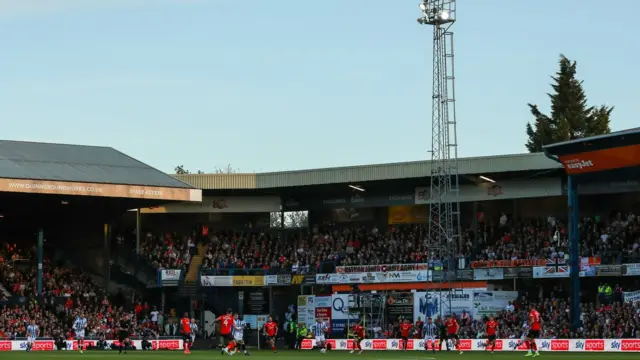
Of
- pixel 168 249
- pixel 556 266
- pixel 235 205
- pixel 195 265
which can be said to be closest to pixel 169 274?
pixel 168 249

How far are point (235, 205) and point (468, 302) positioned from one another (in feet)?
65.8

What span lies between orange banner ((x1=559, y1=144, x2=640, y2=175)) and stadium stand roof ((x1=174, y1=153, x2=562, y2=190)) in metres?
4.50

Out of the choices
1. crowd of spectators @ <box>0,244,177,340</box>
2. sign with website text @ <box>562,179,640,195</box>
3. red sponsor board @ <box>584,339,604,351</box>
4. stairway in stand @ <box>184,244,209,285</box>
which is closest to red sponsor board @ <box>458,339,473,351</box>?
red sponsor board @ <box>584,339,604,351</box>

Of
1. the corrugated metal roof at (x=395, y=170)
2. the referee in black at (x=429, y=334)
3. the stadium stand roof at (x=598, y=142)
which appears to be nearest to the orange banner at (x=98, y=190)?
the corrugated metal roof at (x=395, y=170)

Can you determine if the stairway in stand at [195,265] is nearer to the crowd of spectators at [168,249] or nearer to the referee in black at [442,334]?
the crowd of spectators at [168,249]

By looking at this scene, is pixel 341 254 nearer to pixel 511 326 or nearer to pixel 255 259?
pixel 255 259

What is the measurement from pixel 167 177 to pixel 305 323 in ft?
40.0

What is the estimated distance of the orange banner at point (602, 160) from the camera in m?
54.5

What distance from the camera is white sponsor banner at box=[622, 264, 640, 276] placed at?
5719cm

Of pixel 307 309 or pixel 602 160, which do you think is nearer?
pixel 602 160

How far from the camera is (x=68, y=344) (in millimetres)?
62188

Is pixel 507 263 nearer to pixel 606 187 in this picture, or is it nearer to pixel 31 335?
pixel 606 187

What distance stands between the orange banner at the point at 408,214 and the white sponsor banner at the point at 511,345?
40.6ft

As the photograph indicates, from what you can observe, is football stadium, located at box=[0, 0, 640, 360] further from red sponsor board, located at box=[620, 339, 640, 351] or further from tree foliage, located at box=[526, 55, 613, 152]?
tree foliage, located at box=[526, 55, 613, 152]
